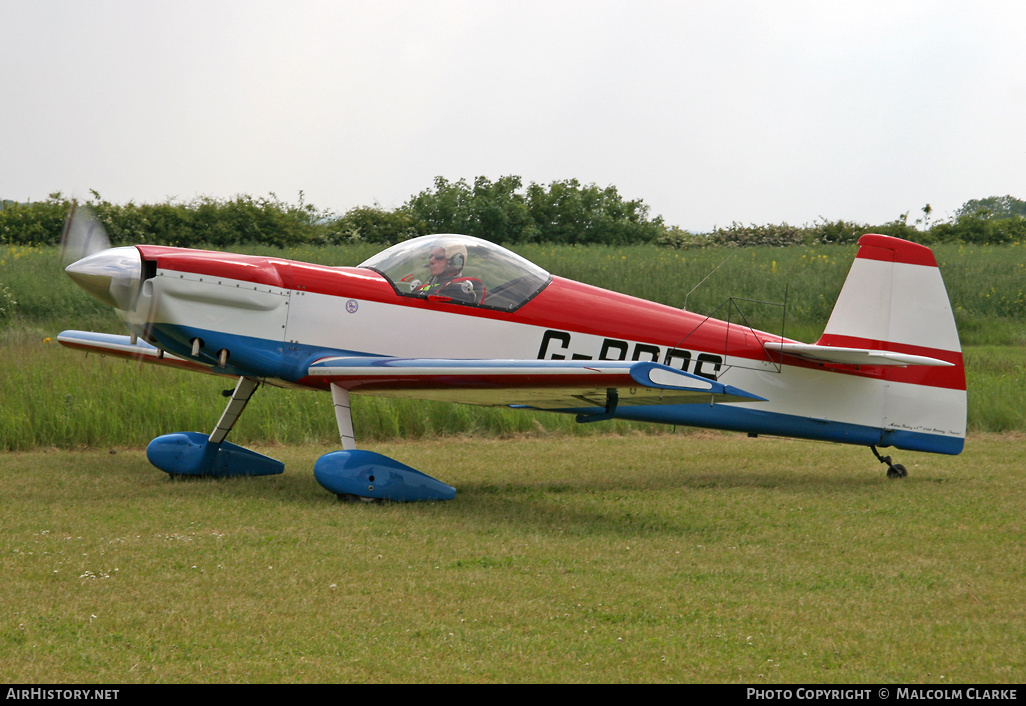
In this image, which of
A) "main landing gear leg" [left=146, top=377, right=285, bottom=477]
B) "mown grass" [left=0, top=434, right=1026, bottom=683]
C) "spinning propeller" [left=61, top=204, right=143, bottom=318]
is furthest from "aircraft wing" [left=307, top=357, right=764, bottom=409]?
"spinning propeller" [left=61, top=204, right=143, bottom=318]

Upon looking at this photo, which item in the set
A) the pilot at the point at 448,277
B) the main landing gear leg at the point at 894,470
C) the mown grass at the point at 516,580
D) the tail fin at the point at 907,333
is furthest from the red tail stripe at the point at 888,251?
the pilot at the point at 448,277

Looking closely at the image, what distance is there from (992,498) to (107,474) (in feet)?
23.7

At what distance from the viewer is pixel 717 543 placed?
18.1ft

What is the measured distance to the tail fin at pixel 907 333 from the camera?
306 inches

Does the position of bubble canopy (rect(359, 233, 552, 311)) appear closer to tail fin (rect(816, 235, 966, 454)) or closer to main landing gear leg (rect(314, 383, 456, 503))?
main landing gear leg (rect(314, 383, 456, 503))

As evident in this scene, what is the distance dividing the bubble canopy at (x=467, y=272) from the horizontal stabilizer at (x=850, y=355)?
2.24 m

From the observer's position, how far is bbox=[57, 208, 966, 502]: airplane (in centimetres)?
635

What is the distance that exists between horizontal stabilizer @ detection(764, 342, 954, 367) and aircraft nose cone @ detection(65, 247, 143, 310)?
5099 mm

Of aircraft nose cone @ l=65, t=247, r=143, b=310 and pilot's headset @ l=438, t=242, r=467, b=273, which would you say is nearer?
aircraft nose cone @ l=65, t=247, r=143, b=310

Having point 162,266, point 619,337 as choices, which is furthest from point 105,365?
point 619,337

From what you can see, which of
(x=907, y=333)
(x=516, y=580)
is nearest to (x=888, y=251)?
(x=907, y=333)

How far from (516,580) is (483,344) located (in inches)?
108

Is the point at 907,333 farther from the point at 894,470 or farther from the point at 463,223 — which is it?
the point at 463,223

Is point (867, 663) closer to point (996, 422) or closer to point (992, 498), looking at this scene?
point (992, 498)
